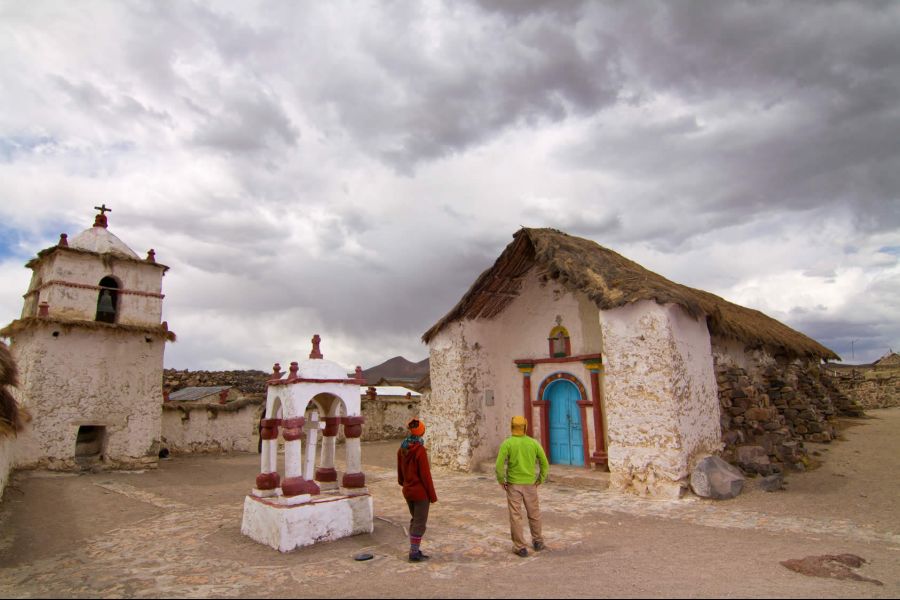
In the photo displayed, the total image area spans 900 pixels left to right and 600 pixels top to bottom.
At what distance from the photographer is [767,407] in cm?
1141

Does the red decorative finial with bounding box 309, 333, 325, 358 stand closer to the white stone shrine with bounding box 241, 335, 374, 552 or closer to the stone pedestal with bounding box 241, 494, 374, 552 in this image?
the white stone shrine with bounding box 241, 335, 374, 552

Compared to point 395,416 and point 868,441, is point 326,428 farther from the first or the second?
point 395,416

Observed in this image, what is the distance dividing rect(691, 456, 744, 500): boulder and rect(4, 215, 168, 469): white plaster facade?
13202mm

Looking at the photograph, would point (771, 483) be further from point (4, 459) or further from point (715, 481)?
point (4, 459)

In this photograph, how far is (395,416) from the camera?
23.0 m

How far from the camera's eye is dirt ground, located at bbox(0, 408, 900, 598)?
4.91 metres

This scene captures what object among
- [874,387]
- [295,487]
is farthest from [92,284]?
[874,387]

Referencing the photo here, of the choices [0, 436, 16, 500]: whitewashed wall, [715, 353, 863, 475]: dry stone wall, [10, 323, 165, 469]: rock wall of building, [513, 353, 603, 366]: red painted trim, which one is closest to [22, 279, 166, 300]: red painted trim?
[10, 323, 165, 469]: rock wall of building

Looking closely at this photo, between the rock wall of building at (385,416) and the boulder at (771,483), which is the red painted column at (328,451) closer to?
the boulder at (771,483)

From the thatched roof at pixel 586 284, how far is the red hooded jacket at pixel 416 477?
18.1 ft

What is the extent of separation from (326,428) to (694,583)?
199 inches

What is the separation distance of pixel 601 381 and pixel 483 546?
6117mm

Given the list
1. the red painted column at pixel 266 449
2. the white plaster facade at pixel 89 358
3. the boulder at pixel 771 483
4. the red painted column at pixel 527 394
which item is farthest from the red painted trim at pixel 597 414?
the white plaster facade at pixel 89 358

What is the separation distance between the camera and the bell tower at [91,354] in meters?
12.7
